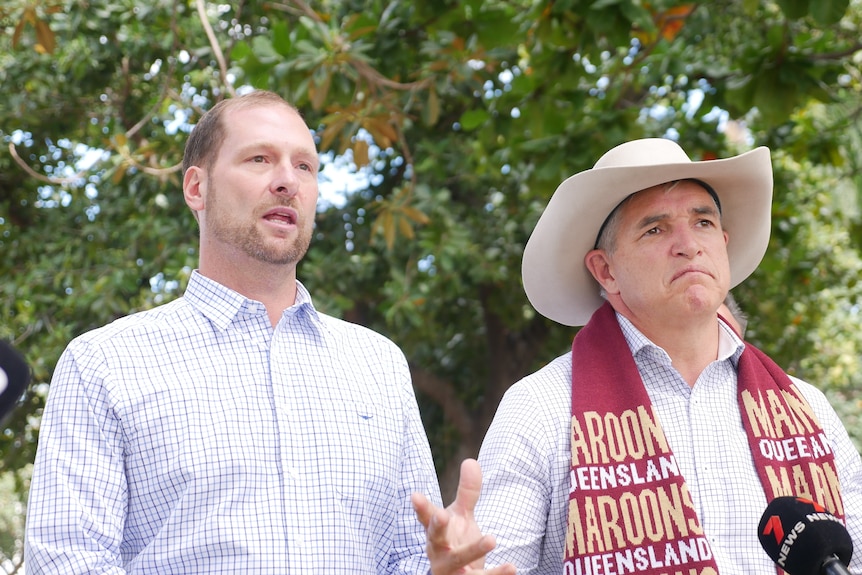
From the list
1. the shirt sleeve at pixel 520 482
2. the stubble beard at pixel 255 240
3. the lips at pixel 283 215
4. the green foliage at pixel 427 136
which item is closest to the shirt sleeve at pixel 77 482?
the stubble beard at pixel 255 240

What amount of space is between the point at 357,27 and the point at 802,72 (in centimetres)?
218

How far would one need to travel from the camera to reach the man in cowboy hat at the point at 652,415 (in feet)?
8.88

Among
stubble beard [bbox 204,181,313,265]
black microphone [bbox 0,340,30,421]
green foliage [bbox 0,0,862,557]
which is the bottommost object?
black microphone [bbox 0,340,30,421]

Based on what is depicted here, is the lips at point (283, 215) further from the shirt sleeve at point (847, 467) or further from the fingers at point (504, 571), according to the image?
the shirt sleeve at point (847, 467)

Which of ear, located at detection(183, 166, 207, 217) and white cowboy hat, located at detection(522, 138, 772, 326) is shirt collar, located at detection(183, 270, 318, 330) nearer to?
ear, located at detection(183, 166, 207, 217)

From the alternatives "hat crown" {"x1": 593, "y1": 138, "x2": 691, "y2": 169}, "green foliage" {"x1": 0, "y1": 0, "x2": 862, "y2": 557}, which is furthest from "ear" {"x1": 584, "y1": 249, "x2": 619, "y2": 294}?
"green foliage" {"x1": 0, "y1": 0, "x2": 862, "y2": 557}

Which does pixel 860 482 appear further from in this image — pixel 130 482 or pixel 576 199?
pixel 130 482

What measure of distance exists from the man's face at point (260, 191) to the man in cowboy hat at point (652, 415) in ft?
2.54

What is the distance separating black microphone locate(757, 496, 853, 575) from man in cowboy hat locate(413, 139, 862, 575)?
1.73 ft

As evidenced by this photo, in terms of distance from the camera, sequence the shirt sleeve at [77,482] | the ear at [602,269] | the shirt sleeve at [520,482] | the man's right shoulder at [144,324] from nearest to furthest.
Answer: the shirt sleeve at [77,482] → the man's right shoulder at [144,324] → the shirt sleeve at [520,482] → the ear at [602,269]

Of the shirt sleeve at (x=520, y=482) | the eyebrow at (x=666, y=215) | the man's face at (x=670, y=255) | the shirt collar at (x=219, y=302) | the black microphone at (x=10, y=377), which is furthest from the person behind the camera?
the eyebrow at (x=666, y=215)

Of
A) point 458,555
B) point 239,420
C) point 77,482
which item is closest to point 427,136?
point 239,420

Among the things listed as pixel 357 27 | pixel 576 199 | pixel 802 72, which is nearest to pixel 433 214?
pixel 357 27

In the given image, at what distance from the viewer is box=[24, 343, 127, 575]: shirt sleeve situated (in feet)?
7.33
